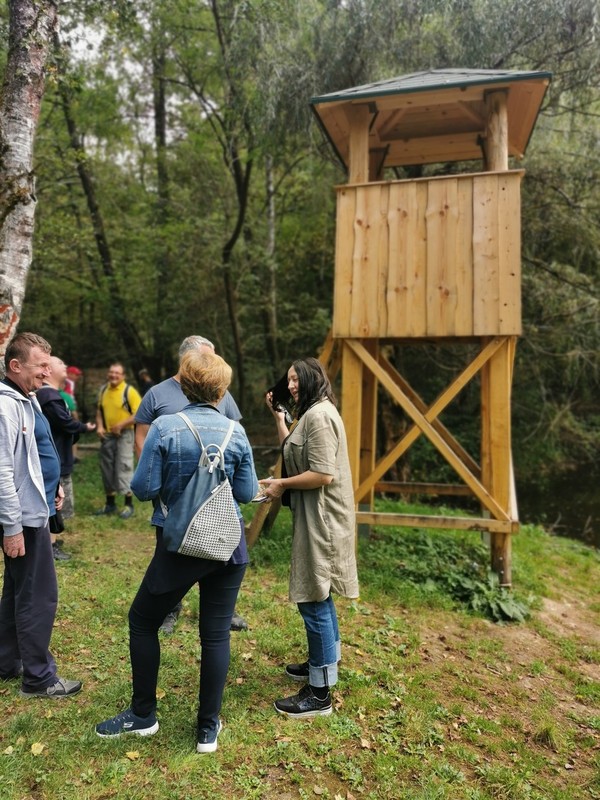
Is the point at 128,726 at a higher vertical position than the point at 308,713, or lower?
higher

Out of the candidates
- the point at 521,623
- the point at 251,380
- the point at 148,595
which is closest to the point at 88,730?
the point at 148,595

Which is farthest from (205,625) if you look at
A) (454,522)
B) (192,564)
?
(454,522)

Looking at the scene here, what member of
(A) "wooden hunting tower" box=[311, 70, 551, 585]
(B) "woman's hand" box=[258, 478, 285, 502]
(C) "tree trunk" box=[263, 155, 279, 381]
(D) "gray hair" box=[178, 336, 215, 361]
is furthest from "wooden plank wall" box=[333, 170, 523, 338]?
(C) "tree trunk" box=[263, 155, 279, 381]

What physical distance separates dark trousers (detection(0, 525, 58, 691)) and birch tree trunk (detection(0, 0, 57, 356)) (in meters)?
1.97

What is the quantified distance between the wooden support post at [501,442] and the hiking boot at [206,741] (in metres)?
3.54

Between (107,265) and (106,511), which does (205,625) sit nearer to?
(106,511)

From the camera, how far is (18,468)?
2975mm

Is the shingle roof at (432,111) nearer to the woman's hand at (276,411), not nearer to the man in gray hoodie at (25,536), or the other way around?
the woman's hand at (276,411)

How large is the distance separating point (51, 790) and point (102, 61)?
14.5 meters

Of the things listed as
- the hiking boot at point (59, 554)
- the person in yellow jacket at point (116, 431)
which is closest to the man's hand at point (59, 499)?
the hiking boot at point (59, 554)

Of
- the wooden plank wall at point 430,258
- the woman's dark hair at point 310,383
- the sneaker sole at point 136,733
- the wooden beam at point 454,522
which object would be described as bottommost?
the sneaker sole at point 136,733

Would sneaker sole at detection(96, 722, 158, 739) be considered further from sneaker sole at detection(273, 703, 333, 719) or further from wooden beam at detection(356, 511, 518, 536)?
wooden beam at detection(356, 511, 518, 536)

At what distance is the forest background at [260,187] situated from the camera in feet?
27.6

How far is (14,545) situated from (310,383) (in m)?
1.75
